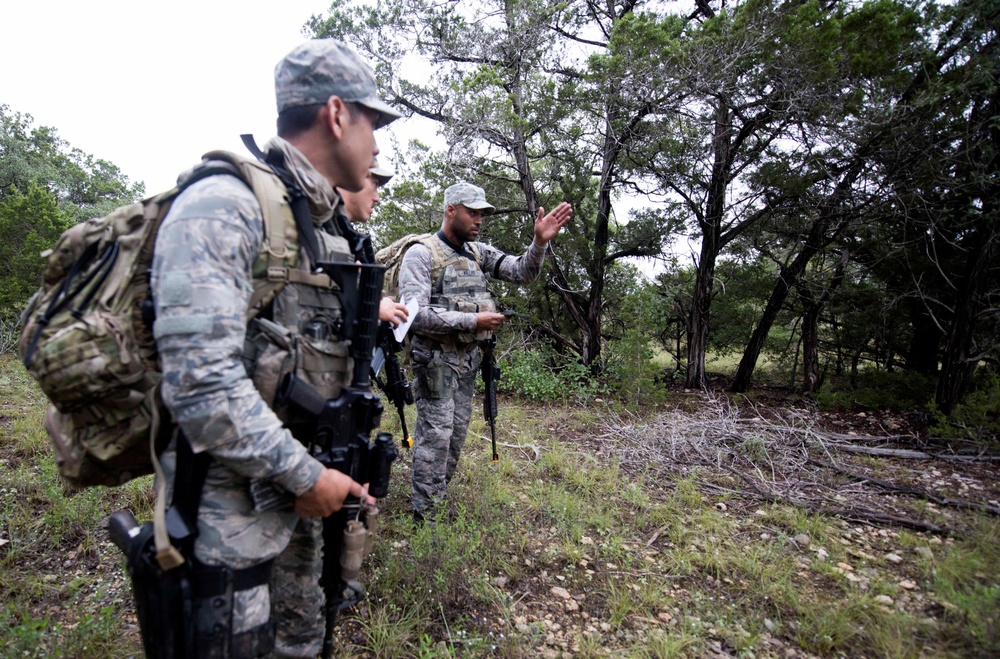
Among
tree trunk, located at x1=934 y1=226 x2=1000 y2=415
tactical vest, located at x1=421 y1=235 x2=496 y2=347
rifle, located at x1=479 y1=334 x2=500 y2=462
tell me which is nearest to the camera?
tactical vest, located at x1=421 y1=235 x2=496 y2=347

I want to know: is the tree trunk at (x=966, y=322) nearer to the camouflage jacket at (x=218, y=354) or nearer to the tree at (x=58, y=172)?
the camouflage jacket at (x=218, y=354)

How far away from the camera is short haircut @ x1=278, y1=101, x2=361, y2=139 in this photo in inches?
58.3

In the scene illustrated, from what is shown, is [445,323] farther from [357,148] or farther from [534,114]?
[534,114]

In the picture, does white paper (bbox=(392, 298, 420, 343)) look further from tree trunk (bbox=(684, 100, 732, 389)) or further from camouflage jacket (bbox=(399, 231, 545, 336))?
tree trunk (bbox=(684, 100, 732, 389))

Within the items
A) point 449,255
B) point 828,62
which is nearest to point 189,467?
point 449,255

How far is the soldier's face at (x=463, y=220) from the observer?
3232 mm

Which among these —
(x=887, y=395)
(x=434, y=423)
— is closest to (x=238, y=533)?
(x=434, y=423)

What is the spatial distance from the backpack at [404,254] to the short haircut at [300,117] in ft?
5.58

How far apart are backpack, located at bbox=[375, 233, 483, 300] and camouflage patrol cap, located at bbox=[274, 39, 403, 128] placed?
177cm

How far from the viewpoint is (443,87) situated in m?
7.29

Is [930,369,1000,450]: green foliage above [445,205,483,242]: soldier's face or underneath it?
underneath

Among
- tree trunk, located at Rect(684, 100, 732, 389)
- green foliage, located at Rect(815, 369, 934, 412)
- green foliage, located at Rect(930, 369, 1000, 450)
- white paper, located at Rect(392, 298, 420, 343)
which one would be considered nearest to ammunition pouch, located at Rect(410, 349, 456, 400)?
white paper, located at Rect(392, 298, 420, 343)

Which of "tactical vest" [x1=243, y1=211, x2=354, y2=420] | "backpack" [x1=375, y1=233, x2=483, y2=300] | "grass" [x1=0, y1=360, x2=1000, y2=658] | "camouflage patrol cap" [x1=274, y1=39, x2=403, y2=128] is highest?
"camouflage patrol cap" [x1=274, y1=39, x2=403, y2=128]

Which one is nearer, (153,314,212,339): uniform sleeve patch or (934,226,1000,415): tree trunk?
(153,314,212,339): uniform sleeve patch
